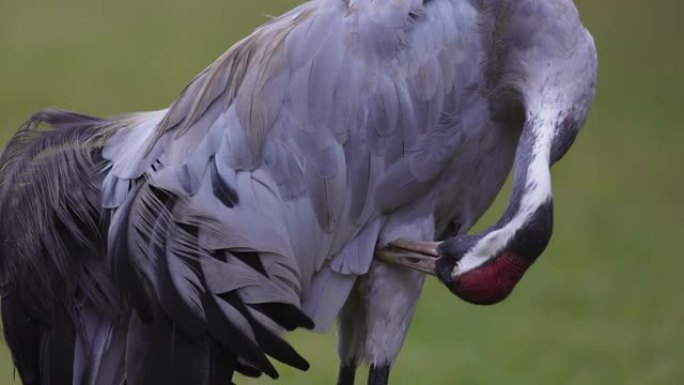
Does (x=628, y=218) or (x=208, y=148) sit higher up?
(x=208, y=148)

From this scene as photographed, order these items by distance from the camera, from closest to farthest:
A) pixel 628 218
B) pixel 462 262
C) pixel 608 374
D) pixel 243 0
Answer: pixel 462 262 → pixel 608 374 → pixel 628 218 → pixel 243 0

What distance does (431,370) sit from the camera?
7.94 meters

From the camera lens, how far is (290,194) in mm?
5262

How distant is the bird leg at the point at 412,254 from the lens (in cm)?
526

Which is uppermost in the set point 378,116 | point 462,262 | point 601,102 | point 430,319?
point 378,116

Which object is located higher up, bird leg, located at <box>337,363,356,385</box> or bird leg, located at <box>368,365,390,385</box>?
bird leg, located at <box>368,365,390,385</box>

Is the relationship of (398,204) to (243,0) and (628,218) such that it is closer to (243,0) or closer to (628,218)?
(628,218)

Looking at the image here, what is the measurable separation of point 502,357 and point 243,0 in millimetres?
6500

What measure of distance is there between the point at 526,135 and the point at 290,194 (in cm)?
75

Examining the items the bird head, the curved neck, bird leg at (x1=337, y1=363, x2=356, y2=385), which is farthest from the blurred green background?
the curved neck

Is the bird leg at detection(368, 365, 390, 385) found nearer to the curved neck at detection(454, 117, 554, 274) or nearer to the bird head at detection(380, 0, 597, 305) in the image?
the bird head at detection(380, 0, 597, 305)

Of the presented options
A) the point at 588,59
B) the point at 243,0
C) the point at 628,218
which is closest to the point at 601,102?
the point at 628,218

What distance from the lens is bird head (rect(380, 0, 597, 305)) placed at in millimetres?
5086

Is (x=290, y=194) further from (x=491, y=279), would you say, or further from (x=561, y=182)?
(x=561, y=182)
